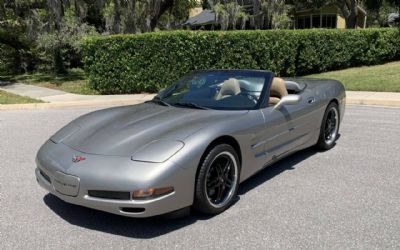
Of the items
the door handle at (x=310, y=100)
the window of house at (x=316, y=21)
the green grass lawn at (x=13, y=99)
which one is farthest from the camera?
the window of house at (x=316, y=21)

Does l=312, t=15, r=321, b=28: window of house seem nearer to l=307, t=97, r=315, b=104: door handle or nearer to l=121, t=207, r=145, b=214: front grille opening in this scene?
l=307, t=97, r=315, b=104: door handle

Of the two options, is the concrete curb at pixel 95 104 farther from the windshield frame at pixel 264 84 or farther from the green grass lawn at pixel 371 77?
the windshield frame at pixel 264 84

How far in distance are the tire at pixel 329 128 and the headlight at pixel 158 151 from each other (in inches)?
116

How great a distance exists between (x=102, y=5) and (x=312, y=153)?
15651 millimetres

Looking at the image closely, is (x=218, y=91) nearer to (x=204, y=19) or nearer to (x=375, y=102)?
(x=375, y=102)

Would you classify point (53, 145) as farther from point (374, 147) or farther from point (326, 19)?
point (326, 19)

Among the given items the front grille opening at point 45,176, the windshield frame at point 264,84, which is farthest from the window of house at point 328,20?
the front grille opening at point 45,176

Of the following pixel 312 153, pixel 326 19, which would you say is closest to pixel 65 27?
pixel 312 153

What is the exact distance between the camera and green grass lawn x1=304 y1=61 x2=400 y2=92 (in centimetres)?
1350

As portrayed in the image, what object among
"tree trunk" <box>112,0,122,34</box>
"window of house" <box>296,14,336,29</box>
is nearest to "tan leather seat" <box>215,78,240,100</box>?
"tree trunk" <box>112,0,122,34</box>

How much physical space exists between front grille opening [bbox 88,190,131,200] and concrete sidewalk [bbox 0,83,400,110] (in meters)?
8.88

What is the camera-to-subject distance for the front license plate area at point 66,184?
147 inches

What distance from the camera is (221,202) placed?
425 cm

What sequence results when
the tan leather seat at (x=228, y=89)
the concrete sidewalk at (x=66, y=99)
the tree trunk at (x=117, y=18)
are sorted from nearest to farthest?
the tan leather seat at (x=228, y=89) < the concrete sidewalk at (x=66, y=99) < the tree trunk at (x=117, y=18)
